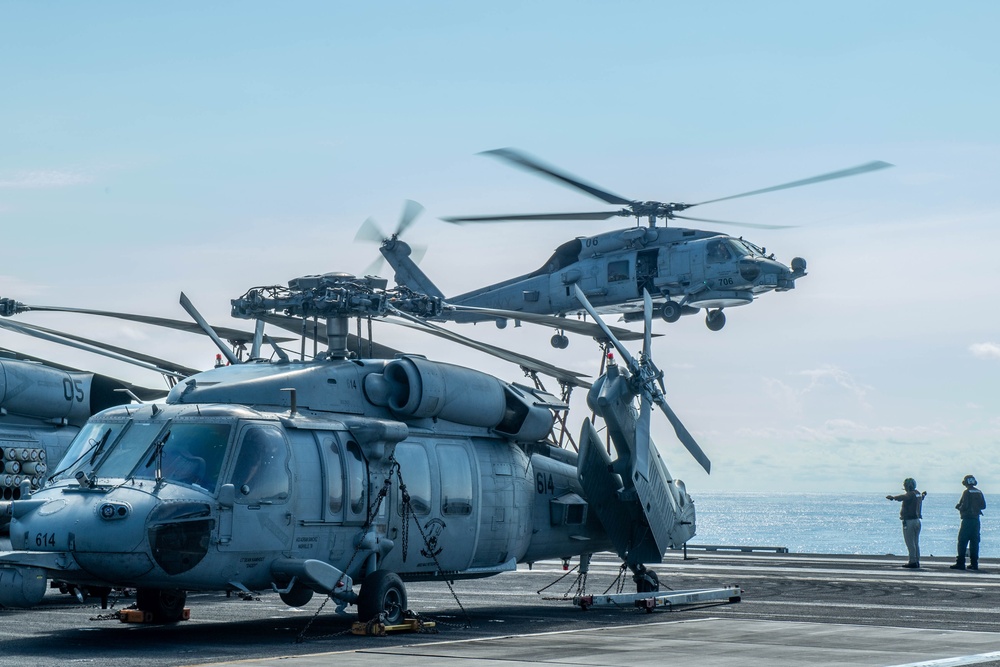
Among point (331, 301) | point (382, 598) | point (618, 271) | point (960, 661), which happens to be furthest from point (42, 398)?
point (618, 271)

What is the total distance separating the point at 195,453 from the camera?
14594 mm

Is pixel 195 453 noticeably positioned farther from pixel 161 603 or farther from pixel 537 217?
pixel 537 217

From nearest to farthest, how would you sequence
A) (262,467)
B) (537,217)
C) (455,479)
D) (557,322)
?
(262,467) → (455,479) → (557,322) → (537,217)

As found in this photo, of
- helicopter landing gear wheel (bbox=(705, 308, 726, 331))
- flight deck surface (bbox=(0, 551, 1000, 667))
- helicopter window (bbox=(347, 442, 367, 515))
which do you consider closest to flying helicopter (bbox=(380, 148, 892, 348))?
helicopter landing gear wheel (bbox=(705, 308, 726, 331))

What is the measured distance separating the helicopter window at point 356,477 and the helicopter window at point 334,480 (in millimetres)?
141

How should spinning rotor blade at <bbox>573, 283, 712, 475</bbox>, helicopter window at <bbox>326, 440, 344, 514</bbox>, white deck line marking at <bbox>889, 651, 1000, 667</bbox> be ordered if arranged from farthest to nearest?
A: spinning rotor blade at <bbox>573, 283, 712, 475</bbox> → helicopter window at <bbox>326, 440, 344, 514</bbox> → white deck line marking at <bbox>889, 651, 1000, 667</bbox>

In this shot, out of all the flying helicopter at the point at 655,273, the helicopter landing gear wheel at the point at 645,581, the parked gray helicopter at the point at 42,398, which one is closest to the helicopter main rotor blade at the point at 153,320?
the parked gray helicopter at the point at 42,398

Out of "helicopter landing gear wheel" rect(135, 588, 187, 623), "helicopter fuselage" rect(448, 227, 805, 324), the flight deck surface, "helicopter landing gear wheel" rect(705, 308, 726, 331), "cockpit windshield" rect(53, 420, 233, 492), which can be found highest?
"helicopter fuselage" rect(448, 227, 805, 324)

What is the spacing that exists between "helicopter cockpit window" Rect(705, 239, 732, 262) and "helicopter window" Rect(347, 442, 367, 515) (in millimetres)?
22516

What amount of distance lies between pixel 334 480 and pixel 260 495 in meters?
1.17

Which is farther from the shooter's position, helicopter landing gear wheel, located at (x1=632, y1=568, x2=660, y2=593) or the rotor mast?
helicopter landing gear wheel, located at (x1=632, y1=568, x2=660, y2=593)

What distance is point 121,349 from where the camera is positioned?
64.7 feet

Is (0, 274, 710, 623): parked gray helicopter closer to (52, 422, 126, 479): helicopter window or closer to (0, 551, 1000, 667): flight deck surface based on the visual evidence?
(52, 422, 126, 479): helicopter window

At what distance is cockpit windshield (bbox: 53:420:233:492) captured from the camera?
14.4m
